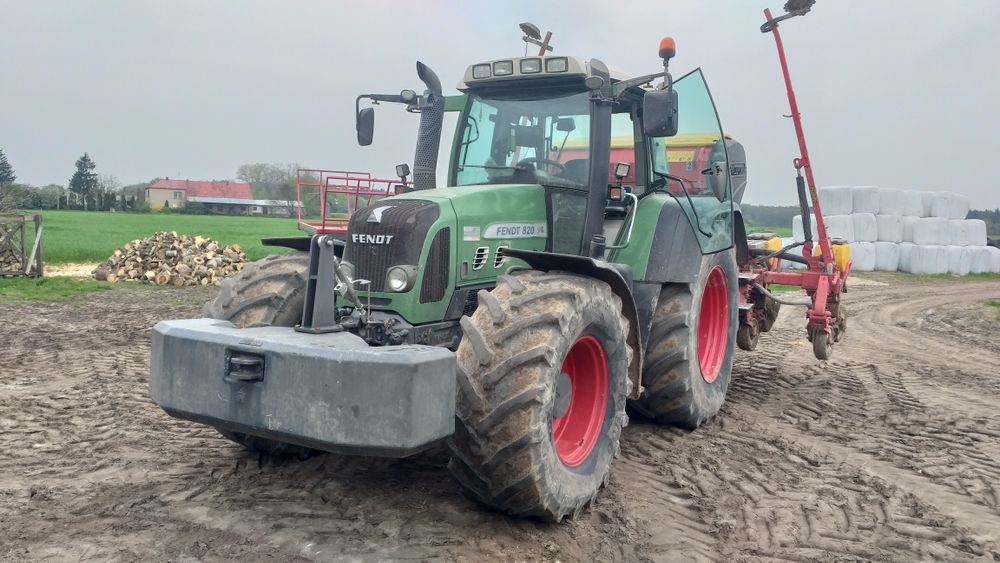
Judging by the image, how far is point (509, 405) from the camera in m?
3.48

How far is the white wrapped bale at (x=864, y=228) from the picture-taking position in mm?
23016

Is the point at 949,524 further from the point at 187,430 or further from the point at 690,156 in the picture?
the point at 187,430

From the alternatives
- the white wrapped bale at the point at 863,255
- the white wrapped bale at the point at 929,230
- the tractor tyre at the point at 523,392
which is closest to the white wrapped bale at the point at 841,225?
the white wrapped bale at the point at 863,255

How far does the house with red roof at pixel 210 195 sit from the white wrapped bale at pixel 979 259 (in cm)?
7341

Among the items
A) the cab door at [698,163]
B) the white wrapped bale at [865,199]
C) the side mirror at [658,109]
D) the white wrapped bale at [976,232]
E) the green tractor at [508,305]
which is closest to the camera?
the green tractor at [508,305]

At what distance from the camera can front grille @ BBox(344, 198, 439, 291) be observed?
4258mm

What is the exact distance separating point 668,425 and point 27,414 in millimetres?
4804

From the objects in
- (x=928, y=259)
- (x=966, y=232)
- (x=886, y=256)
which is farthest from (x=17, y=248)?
(x=966, y=232)

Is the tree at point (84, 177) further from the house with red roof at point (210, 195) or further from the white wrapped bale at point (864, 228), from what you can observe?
the white wrapped bale at point (864, 228)

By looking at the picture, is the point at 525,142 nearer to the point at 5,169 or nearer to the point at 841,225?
the point at 841,225

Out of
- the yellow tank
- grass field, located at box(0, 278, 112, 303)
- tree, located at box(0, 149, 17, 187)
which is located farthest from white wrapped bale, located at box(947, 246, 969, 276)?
tree, located at box(0, 149, 17, 187)

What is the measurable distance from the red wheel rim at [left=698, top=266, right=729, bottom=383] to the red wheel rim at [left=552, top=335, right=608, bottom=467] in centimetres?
237

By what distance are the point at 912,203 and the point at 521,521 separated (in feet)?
77.0

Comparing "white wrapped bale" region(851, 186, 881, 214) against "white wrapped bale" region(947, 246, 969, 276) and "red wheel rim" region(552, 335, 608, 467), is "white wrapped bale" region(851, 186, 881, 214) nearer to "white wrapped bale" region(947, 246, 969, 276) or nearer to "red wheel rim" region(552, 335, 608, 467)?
"white wrapped bale" region(947, 246, 969, 276)
